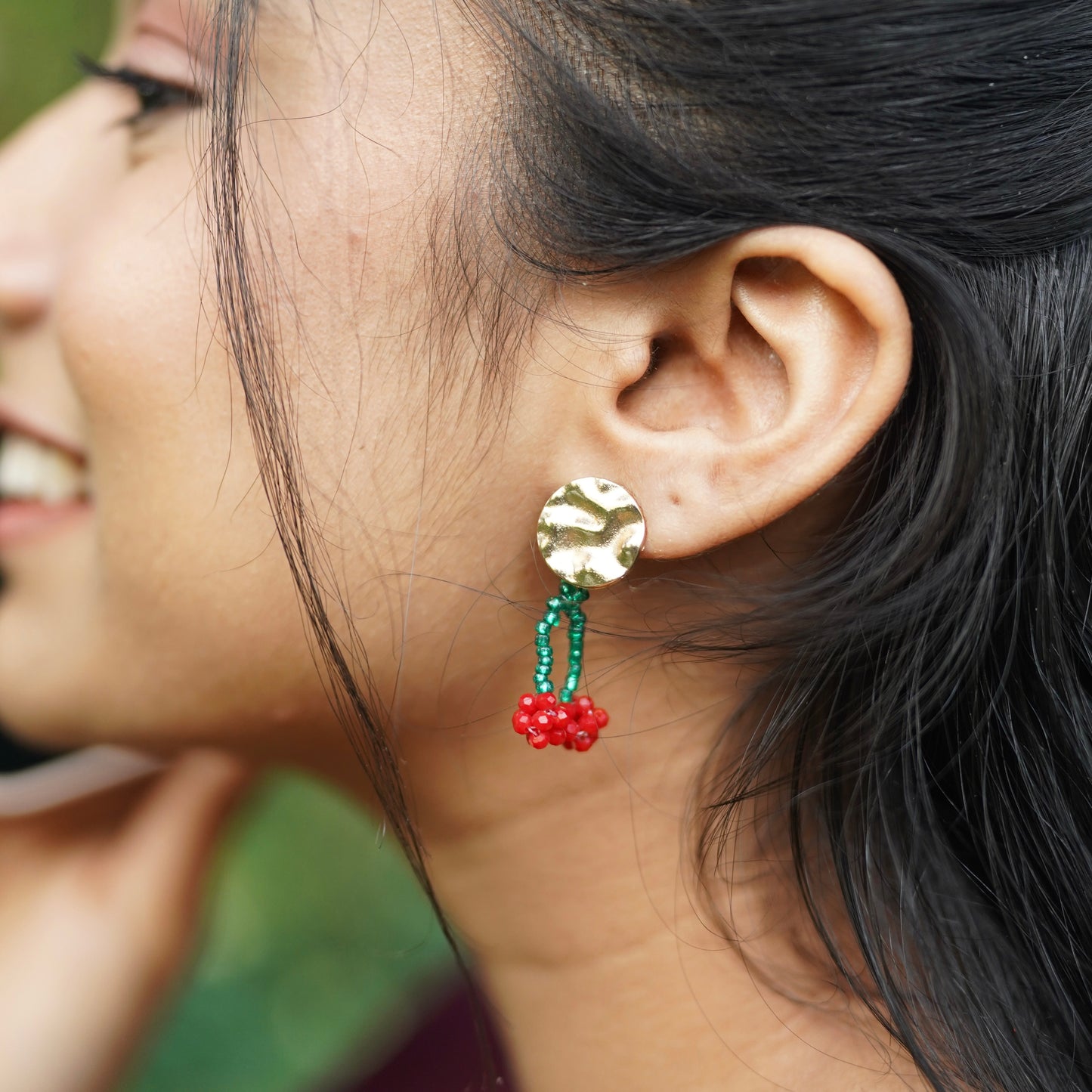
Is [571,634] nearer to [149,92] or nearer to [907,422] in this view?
[907,422]

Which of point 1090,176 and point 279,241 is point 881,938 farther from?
point 279,241

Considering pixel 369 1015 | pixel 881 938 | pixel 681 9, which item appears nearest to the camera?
pixel 681 9

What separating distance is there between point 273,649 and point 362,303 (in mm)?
325

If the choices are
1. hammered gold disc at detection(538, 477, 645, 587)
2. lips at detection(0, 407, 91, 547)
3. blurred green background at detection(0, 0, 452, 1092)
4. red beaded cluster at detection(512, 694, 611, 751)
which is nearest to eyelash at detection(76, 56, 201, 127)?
lips at detection(0, 407, 91, 547)

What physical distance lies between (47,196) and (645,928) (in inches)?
37.2

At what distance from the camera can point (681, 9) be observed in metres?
0.71

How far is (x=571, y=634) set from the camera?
0.80 metres

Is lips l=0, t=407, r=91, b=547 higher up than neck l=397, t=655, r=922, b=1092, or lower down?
higher up

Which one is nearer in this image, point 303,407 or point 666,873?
point 303,407

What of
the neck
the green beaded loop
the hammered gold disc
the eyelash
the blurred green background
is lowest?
the blurred green background

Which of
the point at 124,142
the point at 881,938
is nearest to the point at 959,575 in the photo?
the point at 881,938

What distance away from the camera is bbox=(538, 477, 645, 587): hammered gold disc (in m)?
0.75

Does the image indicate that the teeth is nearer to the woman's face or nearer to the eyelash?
the woman's face

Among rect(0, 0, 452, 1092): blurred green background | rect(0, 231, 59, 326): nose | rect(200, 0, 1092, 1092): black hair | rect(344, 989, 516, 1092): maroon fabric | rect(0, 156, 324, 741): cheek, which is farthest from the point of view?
rect(0, 0, 452, 1092): blurred green background
